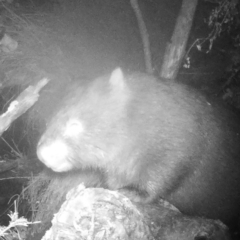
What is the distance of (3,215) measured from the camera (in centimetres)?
460

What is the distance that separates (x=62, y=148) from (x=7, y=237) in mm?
1516

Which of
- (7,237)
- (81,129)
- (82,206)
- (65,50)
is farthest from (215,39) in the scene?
(7,237)

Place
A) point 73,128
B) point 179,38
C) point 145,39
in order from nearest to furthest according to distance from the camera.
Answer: point 73,128, point 179,38, point 145,39

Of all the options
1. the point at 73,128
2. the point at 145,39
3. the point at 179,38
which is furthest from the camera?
the point at 145,39

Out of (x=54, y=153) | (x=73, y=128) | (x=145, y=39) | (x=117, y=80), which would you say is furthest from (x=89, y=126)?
(x=145, y=39)

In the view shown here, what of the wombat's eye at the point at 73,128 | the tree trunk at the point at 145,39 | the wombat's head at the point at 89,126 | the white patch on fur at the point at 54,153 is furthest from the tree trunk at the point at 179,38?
the white patch on fur at the point at 54,153

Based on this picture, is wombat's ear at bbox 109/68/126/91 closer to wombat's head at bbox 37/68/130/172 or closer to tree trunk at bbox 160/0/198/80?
wombat's head at bbox 37/68/130/172

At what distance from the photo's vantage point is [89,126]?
278 centimetres

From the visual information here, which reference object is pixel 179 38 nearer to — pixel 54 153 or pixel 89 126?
pixel 89 126

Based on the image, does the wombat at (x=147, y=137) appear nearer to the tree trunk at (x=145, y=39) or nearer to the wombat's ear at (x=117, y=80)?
the wombat's ear at (x=117, y=80)

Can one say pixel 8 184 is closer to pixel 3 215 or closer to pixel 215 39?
pixel 3 215

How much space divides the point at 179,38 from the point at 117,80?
6.83ft

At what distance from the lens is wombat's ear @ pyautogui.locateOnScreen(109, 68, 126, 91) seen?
9.37 feet

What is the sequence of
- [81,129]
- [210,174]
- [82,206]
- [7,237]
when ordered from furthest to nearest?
[7,237] < [210,174] < [81,129] < [82,206]
